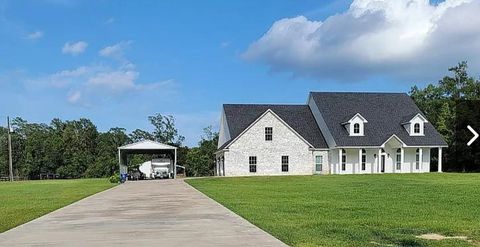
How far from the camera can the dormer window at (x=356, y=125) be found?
45000 mm

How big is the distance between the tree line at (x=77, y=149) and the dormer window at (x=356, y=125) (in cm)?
2565

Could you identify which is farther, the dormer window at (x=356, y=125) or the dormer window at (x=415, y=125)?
the dormer window at (x=415, y=125)

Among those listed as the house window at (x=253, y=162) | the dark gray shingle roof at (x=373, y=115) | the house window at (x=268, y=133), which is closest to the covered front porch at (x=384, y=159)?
the dark gray shingle roof at (x=373, y=115)

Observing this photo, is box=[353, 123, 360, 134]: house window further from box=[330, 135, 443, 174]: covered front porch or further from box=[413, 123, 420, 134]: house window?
box=[413, 123, 420, 134]: house window

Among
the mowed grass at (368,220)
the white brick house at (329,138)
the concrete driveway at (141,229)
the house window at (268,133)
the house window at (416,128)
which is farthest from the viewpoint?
the house window at (416,128)

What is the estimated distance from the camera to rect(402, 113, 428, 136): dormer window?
1811 inches

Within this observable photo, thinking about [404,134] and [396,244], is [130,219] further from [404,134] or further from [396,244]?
[404,134]

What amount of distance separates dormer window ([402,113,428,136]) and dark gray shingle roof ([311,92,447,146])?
0.39 meters

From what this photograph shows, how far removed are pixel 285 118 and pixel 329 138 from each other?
514 cm

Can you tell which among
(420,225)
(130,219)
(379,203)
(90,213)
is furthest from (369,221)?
(90,213)

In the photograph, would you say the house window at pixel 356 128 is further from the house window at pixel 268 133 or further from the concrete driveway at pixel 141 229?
the concrete driveway at pixel 141 229

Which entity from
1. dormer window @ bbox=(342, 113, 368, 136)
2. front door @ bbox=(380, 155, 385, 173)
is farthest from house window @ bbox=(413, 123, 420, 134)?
dormer window @ bbox=(342, 113, 368, 136)

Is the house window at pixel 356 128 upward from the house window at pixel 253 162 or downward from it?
upward

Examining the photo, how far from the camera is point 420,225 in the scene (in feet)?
31.7
